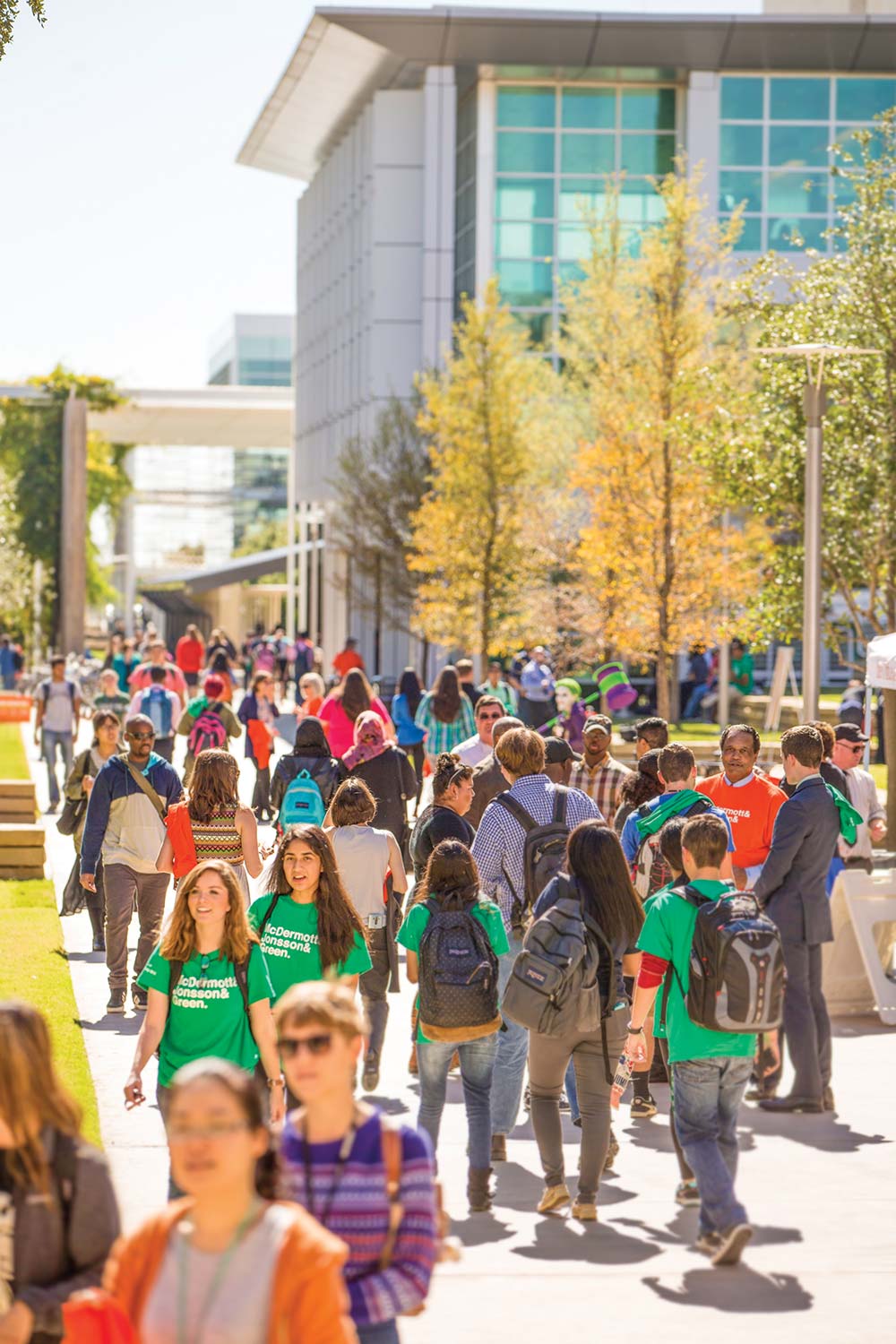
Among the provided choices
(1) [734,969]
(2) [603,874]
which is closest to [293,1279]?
(1) [734,969]

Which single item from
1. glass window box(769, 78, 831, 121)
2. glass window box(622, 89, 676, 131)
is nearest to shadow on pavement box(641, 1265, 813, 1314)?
glass window box(622, 89, 676, 131)

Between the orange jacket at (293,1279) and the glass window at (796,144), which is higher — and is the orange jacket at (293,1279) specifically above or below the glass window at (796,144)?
below

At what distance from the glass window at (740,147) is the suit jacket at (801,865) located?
136 feet

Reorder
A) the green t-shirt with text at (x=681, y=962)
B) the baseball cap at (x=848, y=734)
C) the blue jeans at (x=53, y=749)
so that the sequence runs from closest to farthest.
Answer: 1. the green t-shirt with text at (x=681, y=962)
2. the baseball cap at (x=848, y=734)
3. the blue jeans at (x=53, y=749)

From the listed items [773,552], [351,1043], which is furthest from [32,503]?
[351,1043]

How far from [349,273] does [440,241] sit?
309 inches

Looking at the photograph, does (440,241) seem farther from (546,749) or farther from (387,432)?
(546,749)

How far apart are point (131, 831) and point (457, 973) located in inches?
172

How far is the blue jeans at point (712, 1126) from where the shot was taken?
754 cm

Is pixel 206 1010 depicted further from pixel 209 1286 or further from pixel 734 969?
pixel 209 1286

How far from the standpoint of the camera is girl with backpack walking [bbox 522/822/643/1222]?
7.94 m

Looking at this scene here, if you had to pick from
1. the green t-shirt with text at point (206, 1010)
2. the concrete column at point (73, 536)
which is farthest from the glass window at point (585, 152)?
the green t-shirt with text at point (206, 1010)

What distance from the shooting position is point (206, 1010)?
23.4 feet

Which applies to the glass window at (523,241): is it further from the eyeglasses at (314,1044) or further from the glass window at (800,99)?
the eyeglasses at (314,1044)
